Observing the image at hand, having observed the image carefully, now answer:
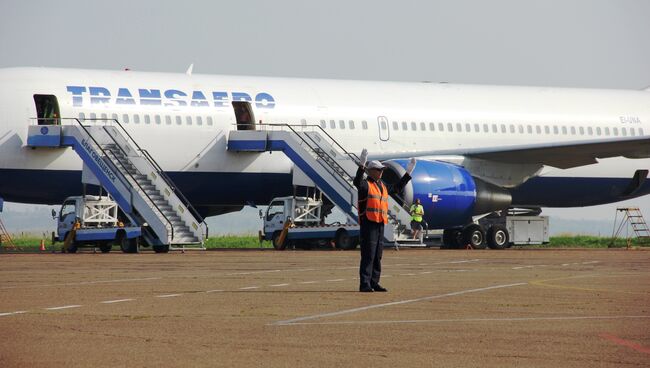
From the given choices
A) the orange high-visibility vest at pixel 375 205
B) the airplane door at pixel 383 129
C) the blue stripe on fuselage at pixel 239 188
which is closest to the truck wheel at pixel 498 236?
the blue stripe on fuselage at pixel 239 188

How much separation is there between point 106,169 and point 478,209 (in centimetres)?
961

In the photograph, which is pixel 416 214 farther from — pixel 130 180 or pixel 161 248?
pixel 130 180

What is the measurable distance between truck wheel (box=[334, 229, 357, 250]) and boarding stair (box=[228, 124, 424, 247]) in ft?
1.44

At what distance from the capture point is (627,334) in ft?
33.1

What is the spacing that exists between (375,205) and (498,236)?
19.1 m

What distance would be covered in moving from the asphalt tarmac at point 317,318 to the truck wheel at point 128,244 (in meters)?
6.95

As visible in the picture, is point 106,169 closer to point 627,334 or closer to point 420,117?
point 420,117

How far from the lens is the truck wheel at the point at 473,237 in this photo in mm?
33438

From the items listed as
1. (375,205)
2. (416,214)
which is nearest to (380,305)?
(375,205)

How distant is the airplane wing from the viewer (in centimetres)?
3200

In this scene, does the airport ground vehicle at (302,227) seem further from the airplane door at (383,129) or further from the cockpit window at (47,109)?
the cockpit window at (47,109)

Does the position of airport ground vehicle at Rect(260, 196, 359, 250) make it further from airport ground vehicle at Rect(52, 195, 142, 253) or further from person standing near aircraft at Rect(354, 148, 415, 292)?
person standing near aircraft at Rect(354, 148, 415, 292)

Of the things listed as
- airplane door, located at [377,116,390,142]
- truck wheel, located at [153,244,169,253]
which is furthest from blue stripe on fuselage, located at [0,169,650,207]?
truck wheel, located at [153,244,169,253]

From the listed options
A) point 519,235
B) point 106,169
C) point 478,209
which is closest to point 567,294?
point 106,169
